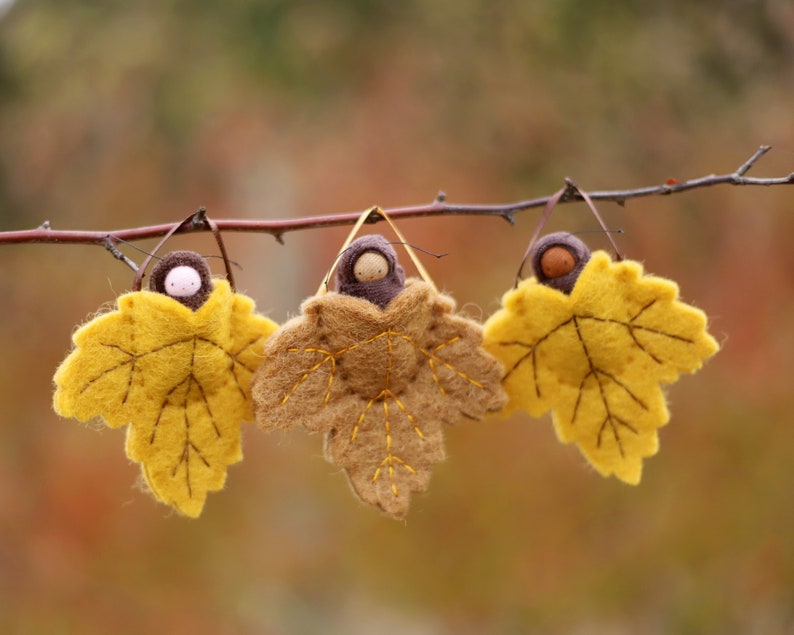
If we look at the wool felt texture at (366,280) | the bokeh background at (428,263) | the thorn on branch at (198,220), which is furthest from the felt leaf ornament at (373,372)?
the bokeh background at (428,263)

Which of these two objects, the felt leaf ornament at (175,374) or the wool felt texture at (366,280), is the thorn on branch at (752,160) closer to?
the wool felt texture at (366,280)

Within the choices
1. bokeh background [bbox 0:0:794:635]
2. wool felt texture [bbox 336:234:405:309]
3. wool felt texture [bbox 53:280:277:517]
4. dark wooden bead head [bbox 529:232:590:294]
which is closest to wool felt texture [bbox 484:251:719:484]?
dark wooden bead head [bbox 529:232:590:294]

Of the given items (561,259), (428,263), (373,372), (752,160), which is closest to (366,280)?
(373,372)

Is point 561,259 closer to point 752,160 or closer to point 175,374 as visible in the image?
point 752,160

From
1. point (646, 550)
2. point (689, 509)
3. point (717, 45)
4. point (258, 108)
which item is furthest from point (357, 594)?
point (717, 45)

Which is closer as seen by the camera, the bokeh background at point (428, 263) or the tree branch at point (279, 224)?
the tree branch at point (279, 224)
